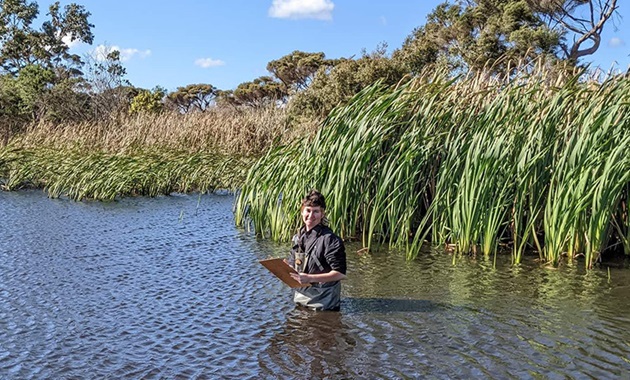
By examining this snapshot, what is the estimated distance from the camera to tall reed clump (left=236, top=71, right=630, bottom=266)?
7.48 metres

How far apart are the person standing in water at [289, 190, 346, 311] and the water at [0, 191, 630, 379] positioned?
0.55 feet

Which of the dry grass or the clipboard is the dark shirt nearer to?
the clipboard

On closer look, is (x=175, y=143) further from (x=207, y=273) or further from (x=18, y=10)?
(x=18, y=10)

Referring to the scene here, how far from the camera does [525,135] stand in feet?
26.3

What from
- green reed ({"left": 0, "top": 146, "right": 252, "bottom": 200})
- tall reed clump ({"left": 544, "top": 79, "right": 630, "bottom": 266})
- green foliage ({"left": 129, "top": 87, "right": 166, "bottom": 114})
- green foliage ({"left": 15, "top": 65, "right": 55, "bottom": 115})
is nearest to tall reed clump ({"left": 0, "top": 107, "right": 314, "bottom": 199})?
green reed ({"left": 0, "top": 146, "right": 252, "bottom": 200})

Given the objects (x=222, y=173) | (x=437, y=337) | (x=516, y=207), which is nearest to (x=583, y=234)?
(x=516, y=207)

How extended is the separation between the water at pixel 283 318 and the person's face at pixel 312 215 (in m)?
0.81

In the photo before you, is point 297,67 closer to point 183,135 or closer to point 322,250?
point 183,135

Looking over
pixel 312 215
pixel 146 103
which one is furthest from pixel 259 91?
pixel 312 215

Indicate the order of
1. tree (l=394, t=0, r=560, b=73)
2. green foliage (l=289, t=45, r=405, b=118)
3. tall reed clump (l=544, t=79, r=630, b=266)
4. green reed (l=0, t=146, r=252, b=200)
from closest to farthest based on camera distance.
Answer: tall reed clump (l=544, t=79, r=630, b=266)
green reed (l=0, t=146, r=252, b=200)
green foliage (l=289, t=45, r=405, b=118)
tree (l=394, t=0, r=560, b=73)

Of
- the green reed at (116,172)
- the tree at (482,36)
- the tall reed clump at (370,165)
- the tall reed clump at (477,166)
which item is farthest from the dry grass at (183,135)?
the tall reed clump at (477,166)

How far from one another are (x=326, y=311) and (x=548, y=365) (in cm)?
196

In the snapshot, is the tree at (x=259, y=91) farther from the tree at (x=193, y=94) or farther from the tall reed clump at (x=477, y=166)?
the tall reed clump at (x=477, y=166)

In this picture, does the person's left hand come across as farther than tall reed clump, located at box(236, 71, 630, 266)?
No
